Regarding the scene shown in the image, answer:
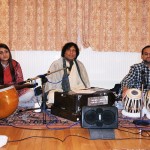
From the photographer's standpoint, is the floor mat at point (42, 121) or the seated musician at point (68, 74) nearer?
the floor mat at point (42, 121)

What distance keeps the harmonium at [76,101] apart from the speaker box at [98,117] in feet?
1.05

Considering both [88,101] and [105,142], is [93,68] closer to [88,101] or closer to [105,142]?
[88,101]

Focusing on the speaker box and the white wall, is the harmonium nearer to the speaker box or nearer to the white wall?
the speaker box

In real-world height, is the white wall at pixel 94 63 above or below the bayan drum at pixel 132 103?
above

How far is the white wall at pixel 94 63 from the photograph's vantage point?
452 centimetres

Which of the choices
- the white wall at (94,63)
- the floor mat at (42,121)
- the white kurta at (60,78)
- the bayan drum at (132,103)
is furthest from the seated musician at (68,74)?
the bayan drum at (132,103)

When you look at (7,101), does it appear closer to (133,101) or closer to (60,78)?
(133,101)

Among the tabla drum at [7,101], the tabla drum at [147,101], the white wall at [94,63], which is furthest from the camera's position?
the white wall at [94,63]

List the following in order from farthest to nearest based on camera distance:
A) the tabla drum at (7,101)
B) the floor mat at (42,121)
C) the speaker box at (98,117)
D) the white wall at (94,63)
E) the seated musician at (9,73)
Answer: the white wall at (94,63) → the seated musician at (9,73) → the floor mat at (42,121) → the tabla drum at (7,101) → the speaker box at (98,117)

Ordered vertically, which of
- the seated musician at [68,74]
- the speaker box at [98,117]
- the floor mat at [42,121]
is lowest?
the floor mat at [42,121]

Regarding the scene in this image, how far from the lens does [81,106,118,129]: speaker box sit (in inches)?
81.7

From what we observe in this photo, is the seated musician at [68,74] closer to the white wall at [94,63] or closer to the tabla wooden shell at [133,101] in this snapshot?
the white wall at [94,63]

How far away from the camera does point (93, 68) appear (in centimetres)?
462

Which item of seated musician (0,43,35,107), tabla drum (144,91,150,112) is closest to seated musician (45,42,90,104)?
seated musician (0,43,35,107)
